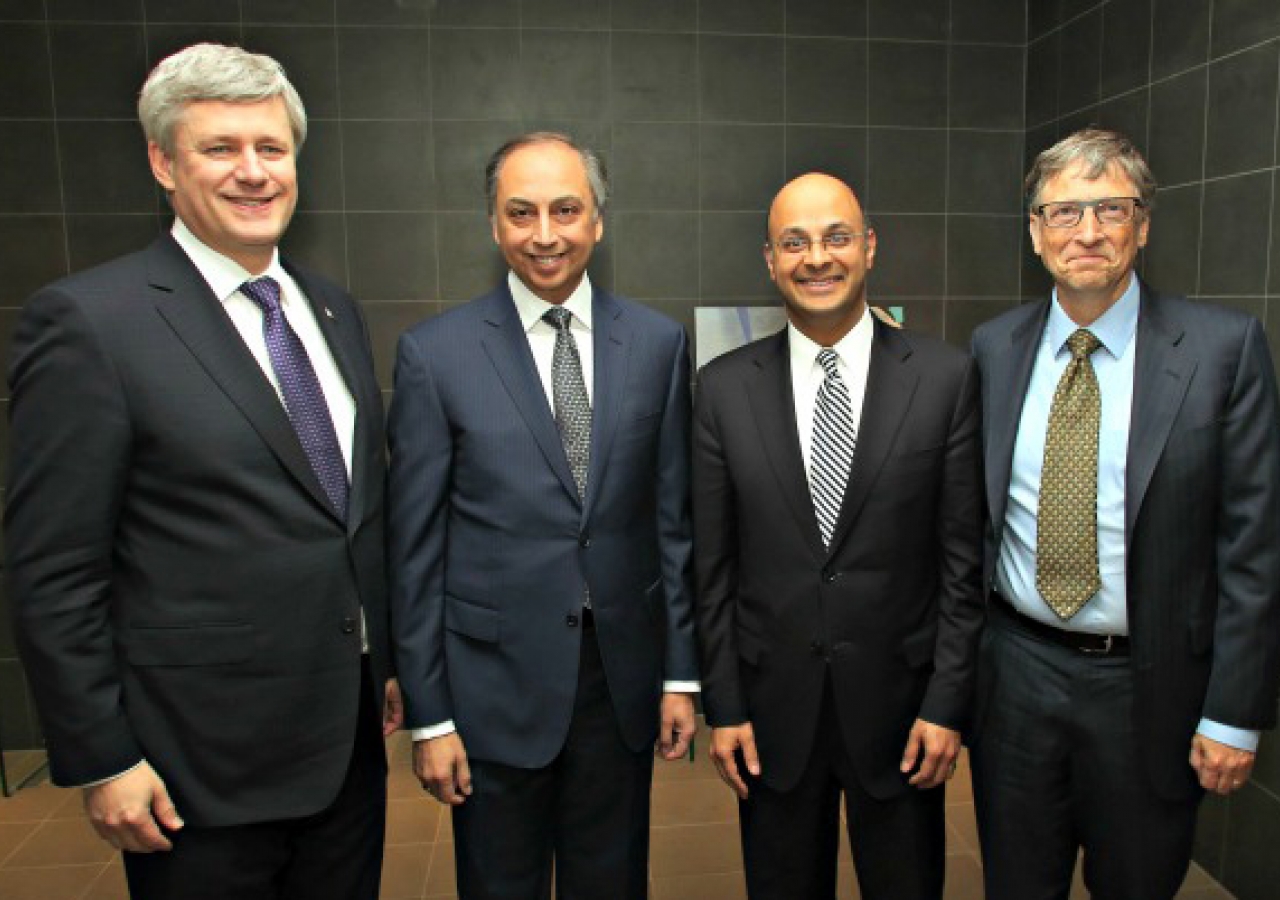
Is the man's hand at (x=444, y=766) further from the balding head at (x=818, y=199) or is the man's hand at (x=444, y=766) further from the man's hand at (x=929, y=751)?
the balding head at (x=818, y=199)

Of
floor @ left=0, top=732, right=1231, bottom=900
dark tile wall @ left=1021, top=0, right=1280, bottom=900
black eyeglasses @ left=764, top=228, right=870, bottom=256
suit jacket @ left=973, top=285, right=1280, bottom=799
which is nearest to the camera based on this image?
suit jacket @ left=973, top=285, right=1280, bottom=799

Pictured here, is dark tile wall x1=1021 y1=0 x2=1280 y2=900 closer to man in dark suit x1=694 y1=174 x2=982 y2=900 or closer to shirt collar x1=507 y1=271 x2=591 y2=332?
man in dark suit x1=694 y1=174 x2=982 y2=900

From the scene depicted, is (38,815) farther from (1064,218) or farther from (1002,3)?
(1002,3)

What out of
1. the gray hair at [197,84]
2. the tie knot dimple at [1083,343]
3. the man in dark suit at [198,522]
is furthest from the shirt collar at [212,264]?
the tie knot dimple at [1083,343]

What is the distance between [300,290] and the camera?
5.50ft

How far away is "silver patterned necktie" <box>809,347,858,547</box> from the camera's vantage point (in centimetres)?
175

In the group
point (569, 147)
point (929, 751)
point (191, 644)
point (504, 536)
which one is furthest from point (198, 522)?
point (929, 751)

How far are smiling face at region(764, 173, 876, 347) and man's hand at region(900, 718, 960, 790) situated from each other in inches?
30.8

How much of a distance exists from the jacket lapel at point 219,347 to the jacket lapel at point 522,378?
411 millimetres

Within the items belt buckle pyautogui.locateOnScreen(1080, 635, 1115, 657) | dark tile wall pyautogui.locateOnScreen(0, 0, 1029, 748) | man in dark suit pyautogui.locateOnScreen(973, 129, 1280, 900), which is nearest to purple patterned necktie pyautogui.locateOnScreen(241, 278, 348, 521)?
man in dark suit pyautogui.locateOnScreen(973, 129, 1280, 900)

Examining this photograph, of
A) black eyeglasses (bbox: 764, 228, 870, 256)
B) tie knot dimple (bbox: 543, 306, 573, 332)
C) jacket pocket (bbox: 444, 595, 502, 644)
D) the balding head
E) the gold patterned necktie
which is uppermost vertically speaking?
the balding head

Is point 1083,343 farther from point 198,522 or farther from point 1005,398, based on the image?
point 198,522

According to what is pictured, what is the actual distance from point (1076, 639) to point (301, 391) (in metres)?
1.47

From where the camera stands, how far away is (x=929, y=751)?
174cm
